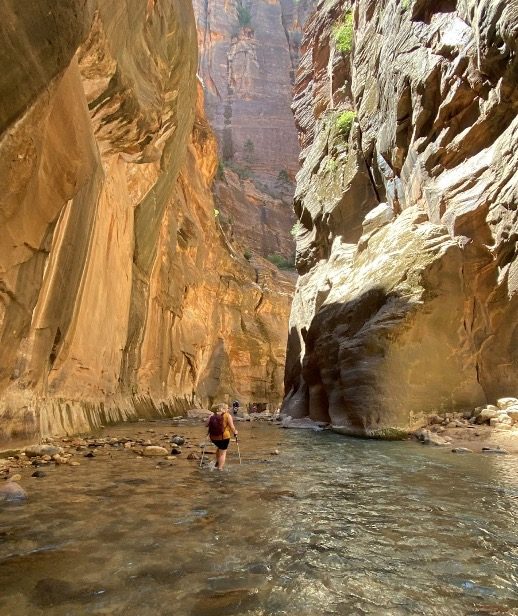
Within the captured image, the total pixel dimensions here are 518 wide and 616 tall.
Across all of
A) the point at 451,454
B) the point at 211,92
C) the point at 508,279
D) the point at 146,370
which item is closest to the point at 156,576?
the point at 451,454

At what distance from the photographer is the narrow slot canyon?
3.11m

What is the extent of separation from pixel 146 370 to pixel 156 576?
20.9 meters

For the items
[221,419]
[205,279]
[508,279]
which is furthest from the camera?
[205,279]

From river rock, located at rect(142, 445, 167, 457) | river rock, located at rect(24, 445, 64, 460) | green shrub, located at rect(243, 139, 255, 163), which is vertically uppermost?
green shrub, located at rect(243, 139, 255, 163)

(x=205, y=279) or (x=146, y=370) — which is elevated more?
(x=205, y=279)

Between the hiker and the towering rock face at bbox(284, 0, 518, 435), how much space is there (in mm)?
5559

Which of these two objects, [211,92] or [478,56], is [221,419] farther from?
[211,92]

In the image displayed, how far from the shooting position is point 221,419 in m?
7.95

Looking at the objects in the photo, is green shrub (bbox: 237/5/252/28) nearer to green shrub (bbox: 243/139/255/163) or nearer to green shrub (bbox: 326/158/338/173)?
green shrub (bbox: 243/139/255/163)

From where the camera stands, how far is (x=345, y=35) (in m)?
26.1

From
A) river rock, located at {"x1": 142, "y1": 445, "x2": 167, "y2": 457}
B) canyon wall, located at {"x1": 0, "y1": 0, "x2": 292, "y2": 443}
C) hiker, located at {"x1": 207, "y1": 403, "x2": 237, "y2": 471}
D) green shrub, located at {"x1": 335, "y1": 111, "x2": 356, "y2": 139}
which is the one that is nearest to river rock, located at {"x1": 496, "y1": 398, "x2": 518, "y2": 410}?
hiker, located at {"x1": 207, "y1": 403, "x2": 237, "y2": 471}

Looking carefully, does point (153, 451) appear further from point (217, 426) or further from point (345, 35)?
point (345, 35)

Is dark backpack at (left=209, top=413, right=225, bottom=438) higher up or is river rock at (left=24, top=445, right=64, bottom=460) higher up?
dark backpack at (left=209, top=413, right=225, bottom=438)

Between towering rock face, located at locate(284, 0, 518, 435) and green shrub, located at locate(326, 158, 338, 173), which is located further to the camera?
green shrub, located at locate(326, 158, 338, 173)
